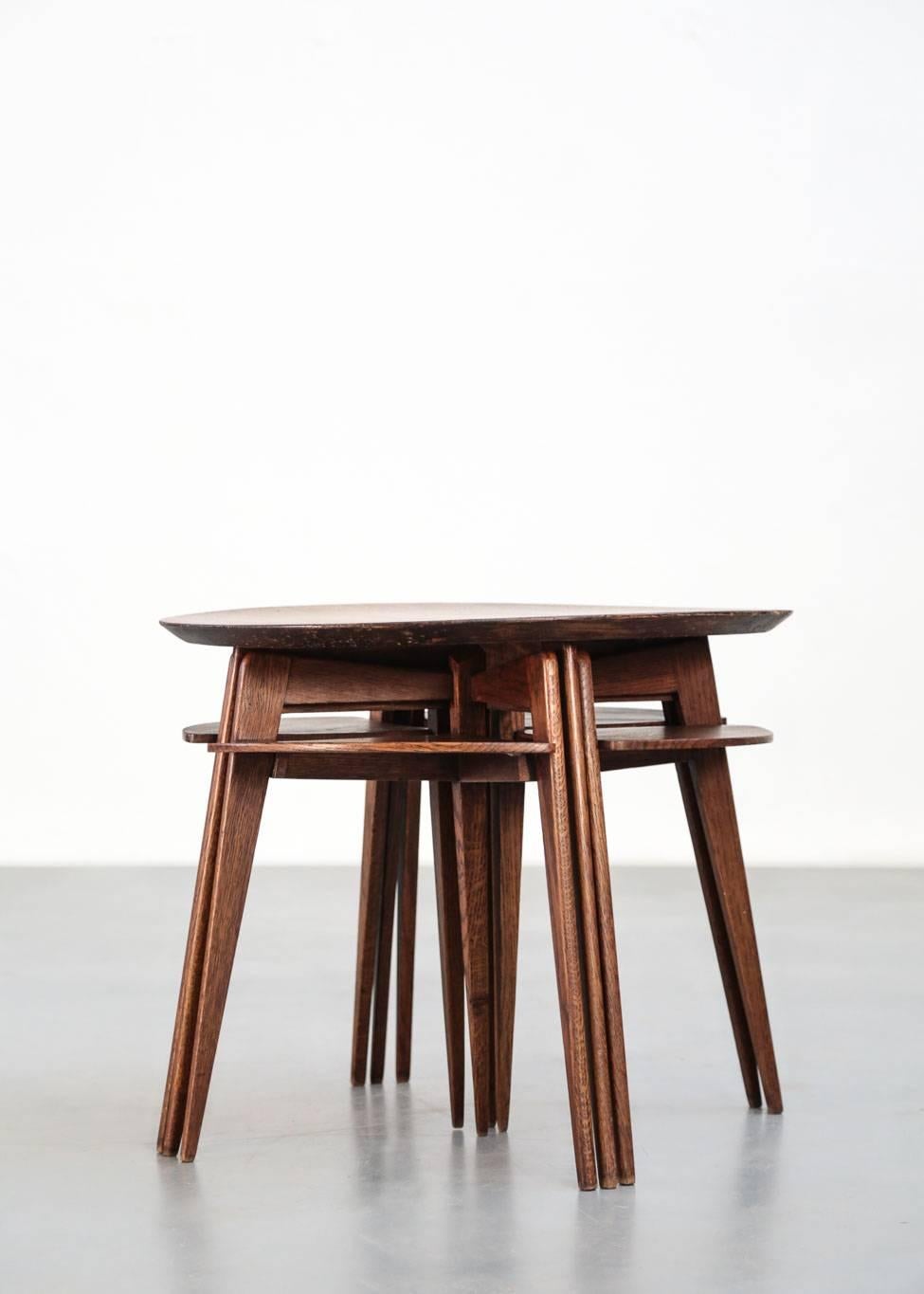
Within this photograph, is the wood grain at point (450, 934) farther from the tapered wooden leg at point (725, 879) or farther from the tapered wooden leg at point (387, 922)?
the tapered wooden leg at point (725, 879)

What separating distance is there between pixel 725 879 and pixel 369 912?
68 centimetres

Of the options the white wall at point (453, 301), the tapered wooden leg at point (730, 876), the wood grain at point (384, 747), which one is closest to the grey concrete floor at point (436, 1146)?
the tapered wooden leg at point (730, 876)

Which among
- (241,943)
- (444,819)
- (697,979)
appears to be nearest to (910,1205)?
(444,819)

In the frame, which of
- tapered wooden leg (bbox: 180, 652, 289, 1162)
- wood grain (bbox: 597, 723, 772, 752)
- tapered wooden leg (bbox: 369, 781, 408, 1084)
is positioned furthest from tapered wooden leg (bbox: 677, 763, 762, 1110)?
tapered wooden leg (bbox: 180, 652, 289, 1162)

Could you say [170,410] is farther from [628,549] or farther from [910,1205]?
[910,1205]

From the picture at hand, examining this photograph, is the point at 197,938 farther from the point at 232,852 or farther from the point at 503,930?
the point at 503,930

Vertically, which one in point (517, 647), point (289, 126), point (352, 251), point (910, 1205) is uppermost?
point (289, 126)

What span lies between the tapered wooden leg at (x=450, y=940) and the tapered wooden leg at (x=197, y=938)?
0.41 metres

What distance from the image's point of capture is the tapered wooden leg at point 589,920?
2270 mm

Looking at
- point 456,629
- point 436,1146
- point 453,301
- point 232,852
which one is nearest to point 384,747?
point 456,629

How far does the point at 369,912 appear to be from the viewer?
2926 millimetres

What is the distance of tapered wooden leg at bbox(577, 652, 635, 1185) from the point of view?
7.48 feet

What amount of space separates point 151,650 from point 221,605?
1.12 ft

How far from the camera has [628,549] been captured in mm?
5984
